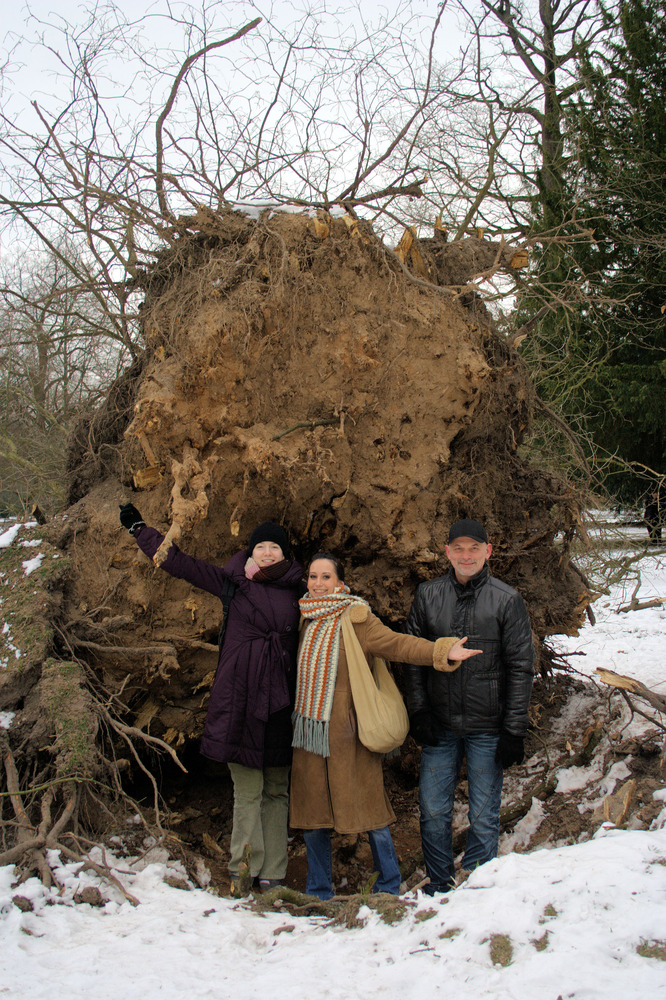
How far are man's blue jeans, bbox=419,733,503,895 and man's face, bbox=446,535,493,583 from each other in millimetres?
837

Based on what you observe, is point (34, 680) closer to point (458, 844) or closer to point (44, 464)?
point (458, 844)

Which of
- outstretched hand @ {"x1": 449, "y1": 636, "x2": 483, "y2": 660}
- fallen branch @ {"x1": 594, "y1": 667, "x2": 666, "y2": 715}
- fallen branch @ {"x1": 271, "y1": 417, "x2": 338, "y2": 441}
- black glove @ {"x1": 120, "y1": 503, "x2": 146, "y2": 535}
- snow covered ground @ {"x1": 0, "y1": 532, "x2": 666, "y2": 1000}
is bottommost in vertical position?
snow covered ground @ {"x1": 0, "y1": 532, "x2": 666, "y2": 1000}

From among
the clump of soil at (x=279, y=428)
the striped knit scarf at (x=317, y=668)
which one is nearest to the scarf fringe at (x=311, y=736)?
the striped knit scarf at (x=317, y=668)

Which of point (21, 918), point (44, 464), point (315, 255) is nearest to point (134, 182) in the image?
point (315, 255)

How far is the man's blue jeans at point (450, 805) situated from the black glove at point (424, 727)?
2.3 inches

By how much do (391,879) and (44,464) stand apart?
5.11 meters

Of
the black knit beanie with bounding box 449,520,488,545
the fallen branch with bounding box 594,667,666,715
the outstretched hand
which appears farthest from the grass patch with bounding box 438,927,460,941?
the fallen branch with bounding box 594,667,666,715

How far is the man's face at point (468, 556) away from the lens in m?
3.30

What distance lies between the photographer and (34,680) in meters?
3.58

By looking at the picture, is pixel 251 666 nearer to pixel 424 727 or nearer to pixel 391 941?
pixel 424 727

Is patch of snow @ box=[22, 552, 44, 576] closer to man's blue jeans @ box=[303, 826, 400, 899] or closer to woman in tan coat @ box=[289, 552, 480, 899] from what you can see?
woman in tan coat @ box=[289, 552, 480, 899]

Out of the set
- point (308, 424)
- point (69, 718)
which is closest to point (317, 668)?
point (69, 718)

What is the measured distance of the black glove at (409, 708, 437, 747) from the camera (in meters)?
3.29

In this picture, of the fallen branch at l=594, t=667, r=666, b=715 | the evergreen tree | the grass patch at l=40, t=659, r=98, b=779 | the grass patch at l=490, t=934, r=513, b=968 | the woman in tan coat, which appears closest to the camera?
the grass patch at l=490, t=934, r=513, b=968
